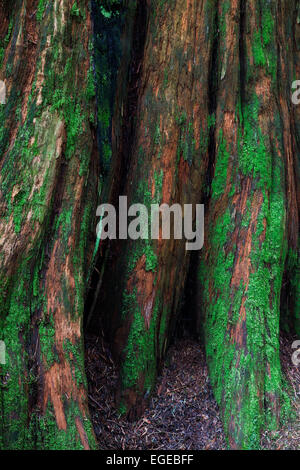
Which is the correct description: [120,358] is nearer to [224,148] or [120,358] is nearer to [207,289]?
[207,289]

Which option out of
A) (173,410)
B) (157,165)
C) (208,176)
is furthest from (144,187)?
(173,410)

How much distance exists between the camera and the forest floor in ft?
11.2

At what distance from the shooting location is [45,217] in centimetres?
323

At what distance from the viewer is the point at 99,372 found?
12.2 feet

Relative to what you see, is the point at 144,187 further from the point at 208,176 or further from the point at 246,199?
the point at 246,199

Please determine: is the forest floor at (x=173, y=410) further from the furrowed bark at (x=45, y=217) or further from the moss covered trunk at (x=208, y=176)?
the furrowed bark at (x=45, y=217)

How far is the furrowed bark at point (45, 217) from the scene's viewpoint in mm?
3031

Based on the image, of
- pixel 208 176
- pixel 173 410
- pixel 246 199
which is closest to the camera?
pixel 173 410

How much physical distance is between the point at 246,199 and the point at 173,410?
1.63 meters

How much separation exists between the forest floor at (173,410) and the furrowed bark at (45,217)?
44cm

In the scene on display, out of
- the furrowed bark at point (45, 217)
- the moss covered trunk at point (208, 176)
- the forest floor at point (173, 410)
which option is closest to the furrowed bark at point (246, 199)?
the moss covered trunk at point (208, 176)

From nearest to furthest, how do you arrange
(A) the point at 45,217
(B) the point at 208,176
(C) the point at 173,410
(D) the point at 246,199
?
(A) the point at 45,217
(C) the point at 173,410
(D) the point at 246,199
(B) the point at 208,176

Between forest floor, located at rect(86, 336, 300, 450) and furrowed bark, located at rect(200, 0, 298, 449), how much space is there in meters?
0.15
